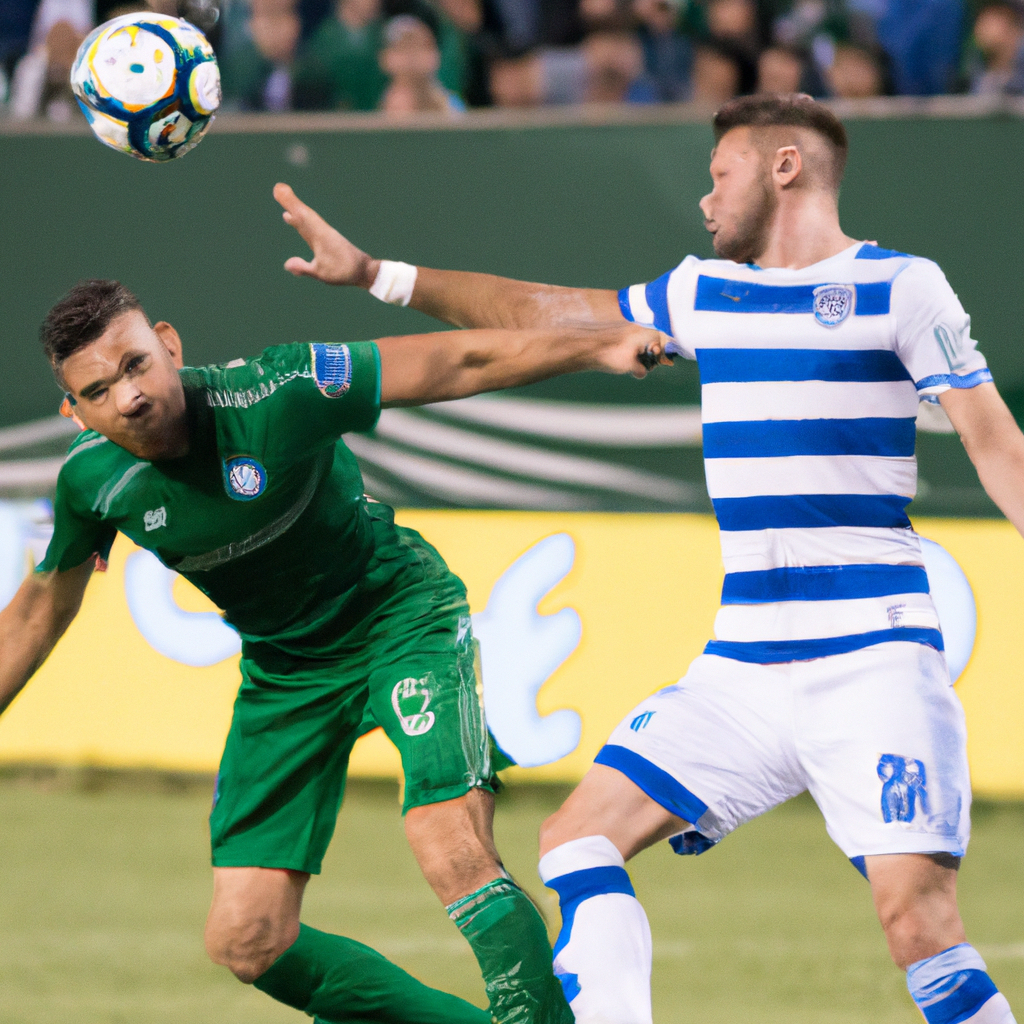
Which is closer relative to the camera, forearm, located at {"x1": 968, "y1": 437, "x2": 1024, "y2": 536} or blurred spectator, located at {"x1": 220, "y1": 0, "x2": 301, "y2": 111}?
forearm, located at {"x1": 968, "y1": 437, "x2": 1024, "y2": 536}

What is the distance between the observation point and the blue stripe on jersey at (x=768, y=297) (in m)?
3.43

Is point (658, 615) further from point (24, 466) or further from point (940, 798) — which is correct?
point (940, 798)

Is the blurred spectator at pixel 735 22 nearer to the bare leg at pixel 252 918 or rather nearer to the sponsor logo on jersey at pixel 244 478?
the sponsor logo on jersey at pixel 244 478

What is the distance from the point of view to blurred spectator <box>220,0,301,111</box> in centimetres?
853

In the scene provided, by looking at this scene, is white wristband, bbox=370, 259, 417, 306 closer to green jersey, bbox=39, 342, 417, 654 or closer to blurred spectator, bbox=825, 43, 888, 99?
green jersey, bbox=39, 342, 417, 654

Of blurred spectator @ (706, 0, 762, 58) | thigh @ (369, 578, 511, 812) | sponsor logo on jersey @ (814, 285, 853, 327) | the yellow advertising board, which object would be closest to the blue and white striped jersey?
sponsor logo on jersey @ (814, 285, 853, 327)

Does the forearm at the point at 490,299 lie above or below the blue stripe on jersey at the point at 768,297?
above

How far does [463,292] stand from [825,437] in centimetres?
100

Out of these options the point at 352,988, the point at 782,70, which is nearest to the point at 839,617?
the point at 352,988

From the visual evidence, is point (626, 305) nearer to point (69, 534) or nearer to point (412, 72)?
point (69, 534)

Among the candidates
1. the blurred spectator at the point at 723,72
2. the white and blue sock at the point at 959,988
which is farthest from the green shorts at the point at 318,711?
the blurred spectator at the point at 723,72

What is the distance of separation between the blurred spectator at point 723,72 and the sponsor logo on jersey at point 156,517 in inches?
190

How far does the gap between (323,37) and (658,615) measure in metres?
3.70

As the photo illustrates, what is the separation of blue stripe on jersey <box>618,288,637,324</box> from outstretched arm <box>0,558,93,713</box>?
57.9 inches
